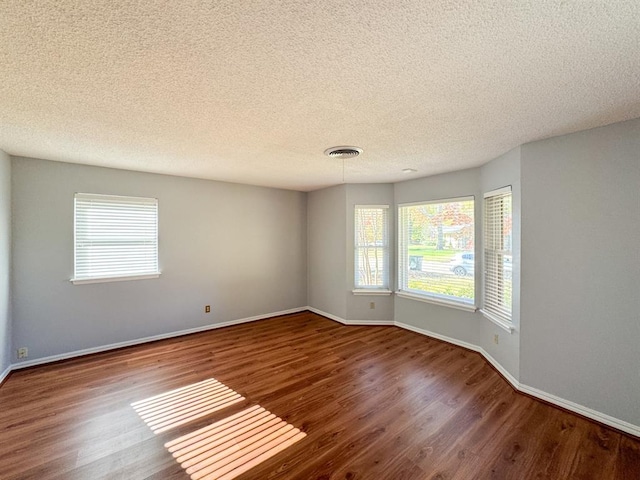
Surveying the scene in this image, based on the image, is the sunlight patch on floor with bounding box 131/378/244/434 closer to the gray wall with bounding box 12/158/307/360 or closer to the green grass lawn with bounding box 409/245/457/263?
the gray wall with bounding box 12/158/307/360

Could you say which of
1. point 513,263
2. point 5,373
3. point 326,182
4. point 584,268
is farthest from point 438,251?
point 5,373

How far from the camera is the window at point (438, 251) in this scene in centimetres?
367

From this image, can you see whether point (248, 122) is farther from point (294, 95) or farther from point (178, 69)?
point (178, 69)

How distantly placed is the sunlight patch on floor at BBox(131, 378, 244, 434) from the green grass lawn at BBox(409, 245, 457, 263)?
123 inches

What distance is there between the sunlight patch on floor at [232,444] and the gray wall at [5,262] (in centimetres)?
246

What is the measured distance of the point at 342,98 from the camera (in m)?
1.76

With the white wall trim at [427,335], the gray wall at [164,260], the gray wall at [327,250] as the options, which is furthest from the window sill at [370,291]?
the gray wall at [164,260]

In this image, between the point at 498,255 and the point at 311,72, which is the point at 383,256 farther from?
the point at 311,72

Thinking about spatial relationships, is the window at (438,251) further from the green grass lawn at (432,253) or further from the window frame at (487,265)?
the window frame at (487,265)

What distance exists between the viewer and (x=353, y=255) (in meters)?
4.69

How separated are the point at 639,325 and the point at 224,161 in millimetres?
4139

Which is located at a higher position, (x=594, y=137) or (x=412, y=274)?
(x=594, y=137)

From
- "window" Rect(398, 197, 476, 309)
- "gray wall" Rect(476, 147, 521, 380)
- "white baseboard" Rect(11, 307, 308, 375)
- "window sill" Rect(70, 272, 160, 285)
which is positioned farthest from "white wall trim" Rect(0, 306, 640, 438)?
"window sill" Rect(70, 272, 160, 285)

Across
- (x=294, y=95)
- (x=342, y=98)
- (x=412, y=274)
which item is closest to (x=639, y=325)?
(x=412, y=274)
